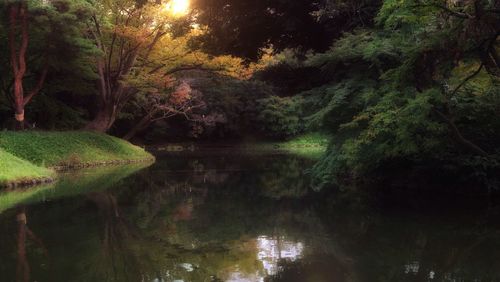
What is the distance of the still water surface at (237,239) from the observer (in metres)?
5.45

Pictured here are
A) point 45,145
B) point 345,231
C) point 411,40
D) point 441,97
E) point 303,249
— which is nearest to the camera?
point 303,249

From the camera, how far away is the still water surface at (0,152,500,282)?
214 inches

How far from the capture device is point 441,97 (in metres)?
8.41

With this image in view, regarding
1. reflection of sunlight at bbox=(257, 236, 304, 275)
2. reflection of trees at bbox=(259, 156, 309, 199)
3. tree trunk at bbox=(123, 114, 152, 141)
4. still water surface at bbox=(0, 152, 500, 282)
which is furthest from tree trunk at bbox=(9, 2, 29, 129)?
reflection of sunlight at bbox=(257, 236, 304, 275)

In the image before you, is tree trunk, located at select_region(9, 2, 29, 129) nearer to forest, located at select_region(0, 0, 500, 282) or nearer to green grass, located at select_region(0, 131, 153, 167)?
forest, located at select_region(0, 0, 500, 282)

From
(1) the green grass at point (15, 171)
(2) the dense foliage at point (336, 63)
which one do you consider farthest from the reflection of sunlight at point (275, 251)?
(1) the green grass at point (15, 171)

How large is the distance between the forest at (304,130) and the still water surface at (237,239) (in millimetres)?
47

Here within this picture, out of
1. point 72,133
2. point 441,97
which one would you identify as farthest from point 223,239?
point 72,133

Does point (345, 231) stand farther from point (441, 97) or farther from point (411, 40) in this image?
point (411, 40)

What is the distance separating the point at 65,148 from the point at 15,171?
7143 millimetres

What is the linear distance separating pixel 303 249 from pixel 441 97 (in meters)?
3.78

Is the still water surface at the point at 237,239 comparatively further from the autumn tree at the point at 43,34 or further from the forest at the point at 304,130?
the autumn tree at the point at 43,34

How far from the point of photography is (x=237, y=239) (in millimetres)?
7113

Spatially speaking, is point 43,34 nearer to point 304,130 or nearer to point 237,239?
point 304,130
